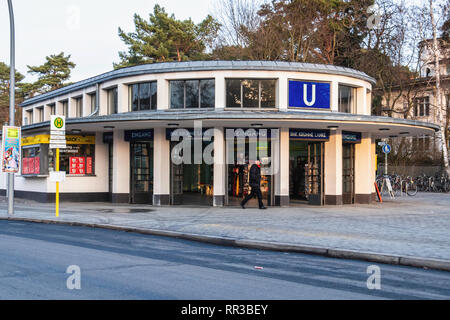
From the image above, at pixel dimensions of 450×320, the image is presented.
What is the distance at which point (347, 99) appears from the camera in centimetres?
1986

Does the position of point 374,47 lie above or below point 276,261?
above

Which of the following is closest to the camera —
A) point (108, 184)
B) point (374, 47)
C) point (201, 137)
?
point (201, 137)

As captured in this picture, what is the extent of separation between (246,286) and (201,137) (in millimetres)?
12606

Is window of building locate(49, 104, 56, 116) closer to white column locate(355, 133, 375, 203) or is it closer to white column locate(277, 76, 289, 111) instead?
white column locate(277, 76, 289, 111)

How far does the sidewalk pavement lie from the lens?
8.97m

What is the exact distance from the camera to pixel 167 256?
8539mm

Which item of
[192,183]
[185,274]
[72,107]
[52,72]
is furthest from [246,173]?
[52,72]

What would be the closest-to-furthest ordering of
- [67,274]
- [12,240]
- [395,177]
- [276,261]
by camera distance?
[67,274], [276,261], [12,240], [395,177]

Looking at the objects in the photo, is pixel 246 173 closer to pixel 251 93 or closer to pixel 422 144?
pixel 251 93

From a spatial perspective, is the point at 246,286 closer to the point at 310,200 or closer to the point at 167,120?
the point at 167,120

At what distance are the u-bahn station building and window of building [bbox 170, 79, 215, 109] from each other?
0.13 ft

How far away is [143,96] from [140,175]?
334cm

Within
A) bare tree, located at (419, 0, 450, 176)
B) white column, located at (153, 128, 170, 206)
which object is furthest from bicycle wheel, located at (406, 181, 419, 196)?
white column, located at (153, 128, 170, 206)

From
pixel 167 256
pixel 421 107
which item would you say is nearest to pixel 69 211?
pixel 167 256
